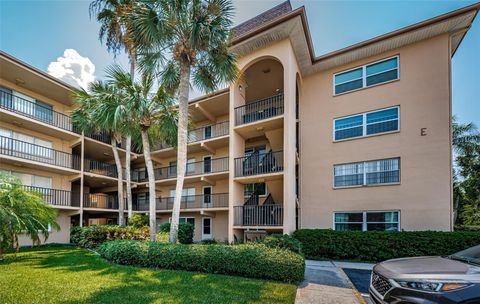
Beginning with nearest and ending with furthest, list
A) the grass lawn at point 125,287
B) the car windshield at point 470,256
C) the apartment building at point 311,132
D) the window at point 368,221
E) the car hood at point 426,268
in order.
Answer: the car hood at point 426,268, the car windshield at point 470,256, the grass lawn at point 125,287, the apartment building at point 311,132, the window at point 368,221

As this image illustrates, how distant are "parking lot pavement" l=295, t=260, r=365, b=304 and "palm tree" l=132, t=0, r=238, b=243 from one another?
561cm

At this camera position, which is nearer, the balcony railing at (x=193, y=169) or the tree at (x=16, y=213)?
the tree at (x=16, y=213)

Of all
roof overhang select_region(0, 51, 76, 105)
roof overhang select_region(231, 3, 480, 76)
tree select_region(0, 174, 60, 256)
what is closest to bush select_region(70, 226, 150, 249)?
tree select_region(0, 174, 60, 256)

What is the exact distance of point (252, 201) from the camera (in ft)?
50.8

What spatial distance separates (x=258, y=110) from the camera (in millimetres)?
14867

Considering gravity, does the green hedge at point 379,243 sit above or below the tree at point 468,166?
below

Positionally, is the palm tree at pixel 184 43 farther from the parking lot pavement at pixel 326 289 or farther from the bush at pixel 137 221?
the bush at pixel 137 221

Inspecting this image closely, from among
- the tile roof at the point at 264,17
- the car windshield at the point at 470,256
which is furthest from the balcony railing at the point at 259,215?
the tile roof at the point at 264,17

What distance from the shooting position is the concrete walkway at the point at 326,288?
5.84 meters

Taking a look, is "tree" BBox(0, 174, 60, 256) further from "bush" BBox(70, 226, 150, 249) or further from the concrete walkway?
the concrete walkway

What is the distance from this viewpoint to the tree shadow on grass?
5.74 m

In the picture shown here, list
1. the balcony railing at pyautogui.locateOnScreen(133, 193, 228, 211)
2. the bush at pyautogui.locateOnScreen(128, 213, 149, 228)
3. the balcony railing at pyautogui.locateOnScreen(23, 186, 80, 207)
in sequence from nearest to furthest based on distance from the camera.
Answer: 1. the bush at pyautogui.locateOnScreen(128, 213, 149, 228)
2. the balcony railing at pyautogui.locateOnScreen(23, 186, 80, 207)
3. the balcony railing at pyautogui.locateOnScreen(133, 193, 228, 211)

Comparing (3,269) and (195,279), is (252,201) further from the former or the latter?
(3,269)

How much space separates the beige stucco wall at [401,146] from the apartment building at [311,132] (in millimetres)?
47
